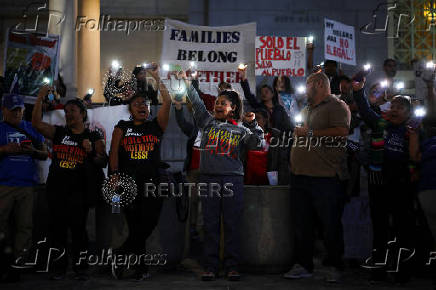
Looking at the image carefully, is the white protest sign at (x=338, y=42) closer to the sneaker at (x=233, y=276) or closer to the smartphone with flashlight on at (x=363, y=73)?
the smartphone with flashlight on at (x=363, y=73)

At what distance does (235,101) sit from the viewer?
6.93m

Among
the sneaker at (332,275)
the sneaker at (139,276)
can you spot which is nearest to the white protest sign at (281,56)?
the sneaker at (332,275)

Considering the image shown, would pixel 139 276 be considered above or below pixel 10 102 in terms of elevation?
below

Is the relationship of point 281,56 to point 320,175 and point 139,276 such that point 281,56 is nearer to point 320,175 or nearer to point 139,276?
point 320,175

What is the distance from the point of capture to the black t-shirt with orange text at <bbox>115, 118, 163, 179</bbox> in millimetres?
6645

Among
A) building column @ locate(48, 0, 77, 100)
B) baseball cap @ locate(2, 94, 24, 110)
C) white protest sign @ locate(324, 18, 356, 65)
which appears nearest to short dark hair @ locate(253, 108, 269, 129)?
white protest sign @ locate(324, 18, 356, 65)

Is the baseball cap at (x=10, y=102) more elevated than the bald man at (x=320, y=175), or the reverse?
the baseball cap at (x=10, y=102)

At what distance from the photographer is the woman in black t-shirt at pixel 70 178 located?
21.9 ft

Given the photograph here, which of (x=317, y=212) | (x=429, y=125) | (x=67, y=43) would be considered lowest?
(x=317, y=212)

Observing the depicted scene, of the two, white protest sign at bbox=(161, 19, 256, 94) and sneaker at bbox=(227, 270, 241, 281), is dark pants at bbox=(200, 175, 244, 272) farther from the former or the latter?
white protest sign at bbox=(161, 19, 256, 94)

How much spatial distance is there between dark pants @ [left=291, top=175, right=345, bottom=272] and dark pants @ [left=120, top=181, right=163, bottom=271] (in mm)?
1531

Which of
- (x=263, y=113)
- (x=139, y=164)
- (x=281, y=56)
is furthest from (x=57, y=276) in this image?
(x=281, y=56)

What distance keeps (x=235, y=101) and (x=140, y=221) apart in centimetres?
168

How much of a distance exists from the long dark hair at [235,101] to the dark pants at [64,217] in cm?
188
